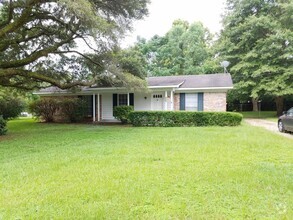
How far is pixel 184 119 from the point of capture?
48.5ft

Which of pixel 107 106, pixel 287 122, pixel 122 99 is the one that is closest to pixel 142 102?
pixel 122 99

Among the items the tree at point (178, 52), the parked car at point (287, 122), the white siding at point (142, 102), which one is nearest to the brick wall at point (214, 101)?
the white siding at point (142, 102)

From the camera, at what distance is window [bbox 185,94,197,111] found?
18.2m

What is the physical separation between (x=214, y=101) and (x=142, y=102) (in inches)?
212

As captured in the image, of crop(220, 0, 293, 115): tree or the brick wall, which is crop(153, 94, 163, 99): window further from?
crop(220, 0, 293, 115): tree

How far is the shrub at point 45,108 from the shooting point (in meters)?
19.3

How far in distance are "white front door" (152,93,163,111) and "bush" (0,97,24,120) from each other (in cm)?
1298

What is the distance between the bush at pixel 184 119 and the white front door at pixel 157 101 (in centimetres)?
395

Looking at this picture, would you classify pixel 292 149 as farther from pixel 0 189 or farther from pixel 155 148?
pixel 0 189

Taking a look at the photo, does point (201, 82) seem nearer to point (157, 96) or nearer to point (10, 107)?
point (157, 96)

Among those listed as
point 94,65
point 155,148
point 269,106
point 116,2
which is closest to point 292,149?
point 155,148

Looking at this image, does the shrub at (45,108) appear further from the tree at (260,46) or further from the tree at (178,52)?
the tree at (178,52)

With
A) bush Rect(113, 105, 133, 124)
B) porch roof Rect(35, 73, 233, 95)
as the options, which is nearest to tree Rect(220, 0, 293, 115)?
porch roof Rect(35, 73, 233, 95)

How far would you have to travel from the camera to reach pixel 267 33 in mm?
23000
